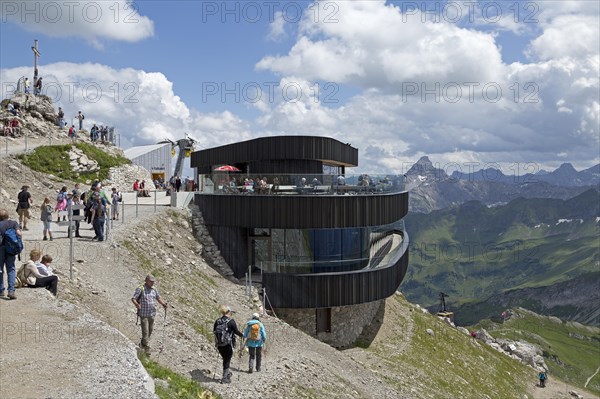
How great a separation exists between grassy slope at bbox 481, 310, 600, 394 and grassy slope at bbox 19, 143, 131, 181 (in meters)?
116

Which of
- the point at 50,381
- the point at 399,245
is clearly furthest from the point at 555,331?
the point at 50,381

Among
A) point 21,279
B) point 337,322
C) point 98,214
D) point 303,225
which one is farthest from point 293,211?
point 21,279

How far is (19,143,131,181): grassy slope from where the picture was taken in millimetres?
38716

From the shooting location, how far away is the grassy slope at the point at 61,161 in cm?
3872

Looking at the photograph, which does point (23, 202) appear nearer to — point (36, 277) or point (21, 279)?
point (21, 279)

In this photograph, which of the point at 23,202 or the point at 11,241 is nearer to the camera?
the point at 11,241

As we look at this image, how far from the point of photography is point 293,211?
26125 millimetres

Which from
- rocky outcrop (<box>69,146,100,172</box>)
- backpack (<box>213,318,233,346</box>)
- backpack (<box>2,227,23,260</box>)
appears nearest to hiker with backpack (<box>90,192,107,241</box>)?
backpack (<box>2,227,23,260</box>)

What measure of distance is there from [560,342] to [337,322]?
177 metres

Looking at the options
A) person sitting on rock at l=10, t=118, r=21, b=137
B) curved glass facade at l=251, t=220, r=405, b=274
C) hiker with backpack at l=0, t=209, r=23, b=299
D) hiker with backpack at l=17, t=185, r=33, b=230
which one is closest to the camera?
hiker with backpack at l=0, t=209, r=23, b=299

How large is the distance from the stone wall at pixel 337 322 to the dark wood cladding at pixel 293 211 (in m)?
5.02

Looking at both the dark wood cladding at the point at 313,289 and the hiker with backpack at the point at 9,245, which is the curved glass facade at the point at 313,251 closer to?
the dark wood cladding at the point at 313,289

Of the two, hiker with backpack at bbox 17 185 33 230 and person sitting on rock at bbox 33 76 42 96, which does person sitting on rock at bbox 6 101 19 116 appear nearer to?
person sitting on rock at bbox 33 76 42 96

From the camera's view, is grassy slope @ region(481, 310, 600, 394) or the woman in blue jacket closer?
the woman in blue jacket
